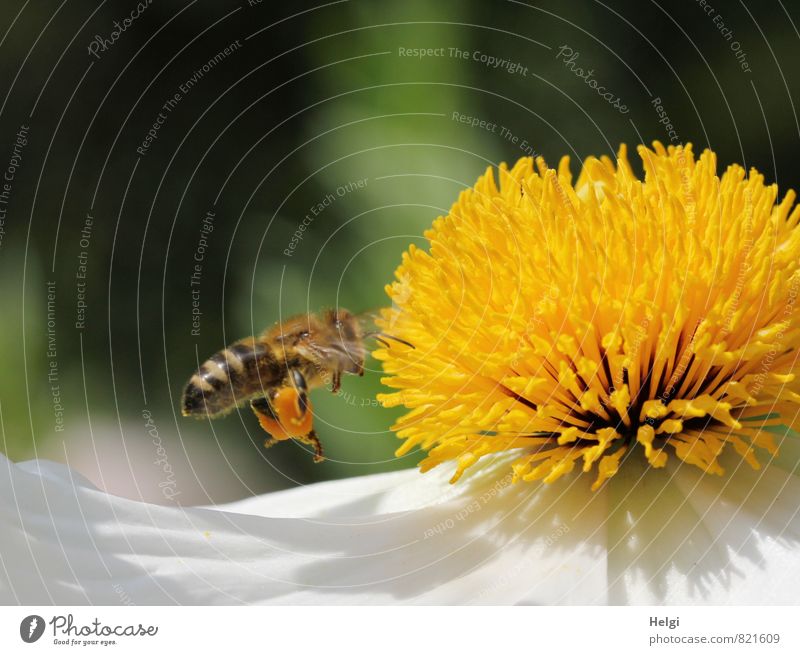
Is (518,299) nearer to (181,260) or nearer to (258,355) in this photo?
(258,355)

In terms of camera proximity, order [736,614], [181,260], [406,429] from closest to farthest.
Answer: [736,614], [406,429], [181,260]

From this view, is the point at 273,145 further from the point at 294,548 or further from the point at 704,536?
the point at 704,536

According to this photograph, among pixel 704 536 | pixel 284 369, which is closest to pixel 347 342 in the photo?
pixel 284 369

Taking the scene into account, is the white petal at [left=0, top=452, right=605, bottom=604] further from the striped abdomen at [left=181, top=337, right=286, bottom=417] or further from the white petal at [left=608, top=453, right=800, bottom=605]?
the striped abdomen at [left=181, top=337, right=286, bottom=417]

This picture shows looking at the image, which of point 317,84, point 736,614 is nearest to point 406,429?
point 736,614

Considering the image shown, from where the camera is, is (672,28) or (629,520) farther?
(672,28)

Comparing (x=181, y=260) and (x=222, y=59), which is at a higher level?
(x=222, y=59)
